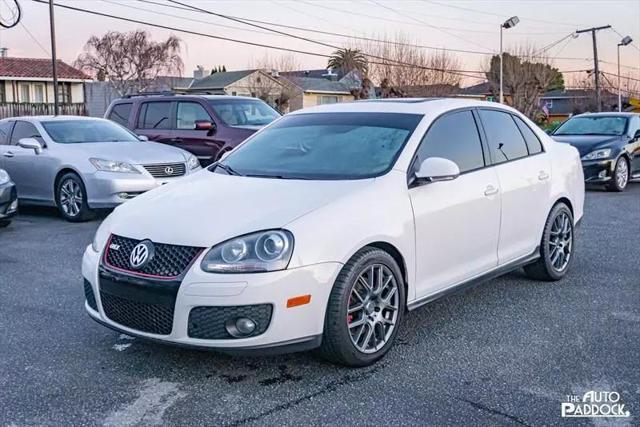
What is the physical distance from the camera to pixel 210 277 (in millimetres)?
3732

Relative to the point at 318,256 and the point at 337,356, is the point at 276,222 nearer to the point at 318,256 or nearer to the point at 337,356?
the point at 318,256

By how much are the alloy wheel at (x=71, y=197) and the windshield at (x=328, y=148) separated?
5.16 m

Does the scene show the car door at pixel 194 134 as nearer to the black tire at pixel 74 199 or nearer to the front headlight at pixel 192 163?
the front headlight at pixel 192 163

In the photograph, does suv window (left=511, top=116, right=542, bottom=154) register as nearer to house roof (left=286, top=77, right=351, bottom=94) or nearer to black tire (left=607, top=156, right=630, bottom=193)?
black tire (left=607, top=156, right=630, bottom=193)

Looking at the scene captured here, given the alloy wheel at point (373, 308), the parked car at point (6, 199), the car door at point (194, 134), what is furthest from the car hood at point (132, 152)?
the alloy wheel at point (373, 308)

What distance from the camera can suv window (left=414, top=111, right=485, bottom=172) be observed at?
16.0 ft

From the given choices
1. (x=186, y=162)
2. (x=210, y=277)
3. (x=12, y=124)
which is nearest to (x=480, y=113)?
(x=210, y=277)

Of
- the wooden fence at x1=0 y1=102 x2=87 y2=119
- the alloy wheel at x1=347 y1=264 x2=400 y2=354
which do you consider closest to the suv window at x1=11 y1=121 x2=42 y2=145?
the alloy wheel at x1=347 y1=264 x2=400 y2=354

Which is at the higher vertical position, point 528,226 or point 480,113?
point 480,113

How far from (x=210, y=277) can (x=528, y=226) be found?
9.68ft

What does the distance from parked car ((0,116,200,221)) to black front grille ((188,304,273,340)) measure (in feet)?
20.0

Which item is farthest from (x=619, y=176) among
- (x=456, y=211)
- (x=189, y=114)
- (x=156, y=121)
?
(x=456, y=211)

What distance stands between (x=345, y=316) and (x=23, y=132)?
8579 millimetres

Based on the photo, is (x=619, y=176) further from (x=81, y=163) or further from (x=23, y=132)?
(x=23, y=132)
